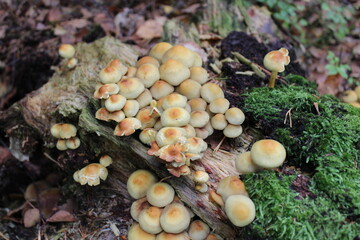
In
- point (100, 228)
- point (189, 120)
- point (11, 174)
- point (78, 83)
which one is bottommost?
point (11, 174)

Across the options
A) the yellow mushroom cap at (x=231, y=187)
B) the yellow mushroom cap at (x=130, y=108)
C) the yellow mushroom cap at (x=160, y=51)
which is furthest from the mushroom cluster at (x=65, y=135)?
the yellow mushroom cap at (x=231, y=187)

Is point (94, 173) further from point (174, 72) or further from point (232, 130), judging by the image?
point (232, 130)

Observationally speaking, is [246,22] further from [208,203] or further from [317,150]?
[208,203]

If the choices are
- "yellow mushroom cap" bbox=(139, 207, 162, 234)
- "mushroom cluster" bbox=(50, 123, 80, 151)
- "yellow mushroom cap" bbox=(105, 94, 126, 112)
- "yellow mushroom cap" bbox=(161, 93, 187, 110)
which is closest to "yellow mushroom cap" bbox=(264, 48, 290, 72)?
"yellow mushroom cap" bbox=(161, 93, 187, 110)

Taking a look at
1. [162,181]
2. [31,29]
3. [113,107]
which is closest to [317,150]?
[162,181]

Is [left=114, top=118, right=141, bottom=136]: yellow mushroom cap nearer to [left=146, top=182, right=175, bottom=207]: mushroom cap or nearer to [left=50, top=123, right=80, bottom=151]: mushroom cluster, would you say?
[left=146, top=182, right=175, bottom=207]: mushroom cap

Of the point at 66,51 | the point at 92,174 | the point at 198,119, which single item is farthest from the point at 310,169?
the point at 66,51

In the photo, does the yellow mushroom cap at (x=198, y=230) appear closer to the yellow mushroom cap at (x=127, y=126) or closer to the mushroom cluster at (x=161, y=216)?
the mushroom cluster at (x=161, y=216)
